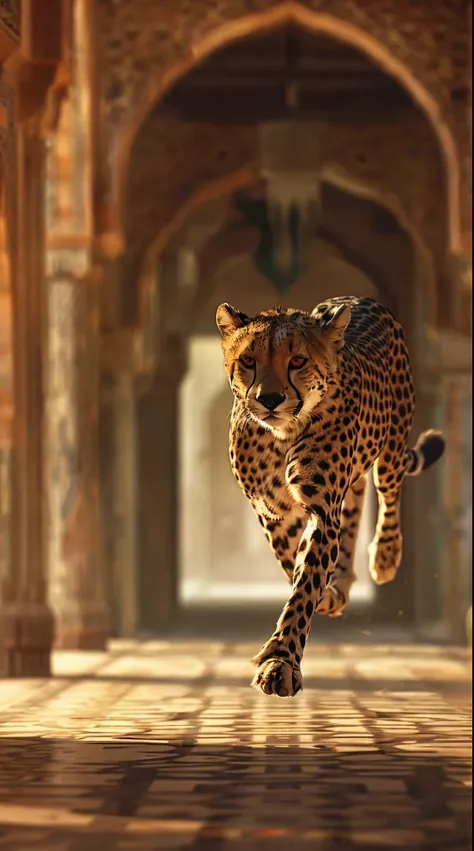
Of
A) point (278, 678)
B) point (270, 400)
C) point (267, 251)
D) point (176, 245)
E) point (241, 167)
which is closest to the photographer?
point (278, 678)

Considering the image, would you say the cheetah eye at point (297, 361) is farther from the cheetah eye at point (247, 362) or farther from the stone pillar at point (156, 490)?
the stone pillar at point (156, 490)

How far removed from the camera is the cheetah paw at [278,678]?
4.74 meters

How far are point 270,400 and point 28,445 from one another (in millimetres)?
8625

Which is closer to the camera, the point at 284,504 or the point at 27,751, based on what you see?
the point at 284,504

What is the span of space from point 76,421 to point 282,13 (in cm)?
418

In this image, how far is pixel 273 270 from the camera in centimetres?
2202

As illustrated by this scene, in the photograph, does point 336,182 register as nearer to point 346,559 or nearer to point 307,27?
point 307,27

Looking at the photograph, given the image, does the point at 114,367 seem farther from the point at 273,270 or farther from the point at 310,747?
the point at 310,747

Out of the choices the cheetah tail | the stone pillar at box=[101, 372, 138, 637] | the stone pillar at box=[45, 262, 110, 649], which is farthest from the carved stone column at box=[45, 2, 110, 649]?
the cheetah tail

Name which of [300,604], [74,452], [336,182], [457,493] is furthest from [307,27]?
[300,604]

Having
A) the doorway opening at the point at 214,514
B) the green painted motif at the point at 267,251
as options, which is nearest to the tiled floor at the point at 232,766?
the green painted motif at the point at 267,251

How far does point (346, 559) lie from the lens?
6.25 meters

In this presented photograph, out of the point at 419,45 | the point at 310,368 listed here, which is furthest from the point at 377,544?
the point at 419,45

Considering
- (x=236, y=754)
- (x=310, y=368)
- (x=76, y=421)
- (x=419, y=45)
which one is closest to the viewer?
(x=310, y=368)
